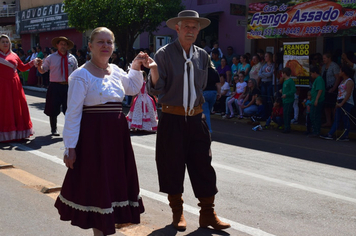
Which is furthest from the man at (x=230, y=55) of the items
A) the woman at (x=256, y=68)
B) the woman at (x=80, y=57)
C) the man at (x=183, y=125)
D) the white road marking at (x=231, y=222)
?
the man at (x=183, y=125)

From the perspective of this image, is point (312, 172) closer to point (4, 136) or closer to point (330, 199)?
point (330, 199)

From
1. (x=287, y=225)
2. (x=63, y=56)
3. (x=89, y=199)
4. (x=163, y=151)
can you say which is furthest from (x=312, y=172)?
(x=63, y=56)

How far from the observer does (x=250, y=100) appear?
14.6 m

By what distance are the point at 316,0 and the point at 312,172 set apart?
6.97 metres

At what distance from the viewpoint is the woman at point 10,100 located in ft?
30.8

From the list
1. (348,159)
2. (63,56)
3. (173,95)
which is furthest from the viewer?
(63,56)

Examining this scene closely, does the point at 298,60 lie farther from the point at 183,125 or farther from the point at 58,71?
the point at 183,125

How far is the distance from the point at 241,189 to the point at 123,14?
42.8 ft

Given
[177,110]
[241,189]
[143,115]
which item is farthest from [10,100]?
[177,110]

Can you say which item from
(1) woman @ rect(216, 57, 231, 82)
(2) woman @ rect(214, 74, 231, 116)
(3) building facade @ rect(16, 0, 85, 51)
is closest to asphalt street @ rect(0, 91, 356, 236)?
(2) woman @ rect(214, 74, 231, 116)

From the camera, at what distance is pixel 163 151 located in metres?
4.98

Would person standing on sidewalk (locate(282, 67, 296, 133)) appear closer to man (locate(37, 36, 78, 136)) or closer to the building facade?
man (locate(37, 36, 78, 136))

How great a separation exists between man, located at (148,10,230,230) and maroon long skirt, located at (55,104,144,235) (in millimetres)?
747

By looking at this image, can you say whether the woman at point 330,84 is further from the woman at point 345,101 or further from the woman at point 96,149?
the woman at point 96,149
